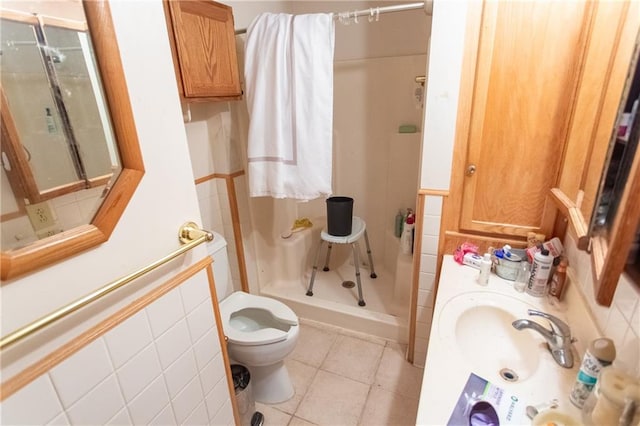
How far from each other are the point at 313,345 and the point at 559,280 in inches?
50.9

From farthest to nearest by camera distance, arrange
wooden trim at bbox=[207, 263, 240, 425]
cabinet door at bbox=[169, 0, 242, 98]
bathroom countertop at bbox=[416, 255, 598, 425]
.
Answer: cabinet door at bbox=[169, 0, 242, 98] < wooden trim at bbox=[207, 263, 240, 425] < bathroom countertop at bbox=[416, 255, 598, 425]

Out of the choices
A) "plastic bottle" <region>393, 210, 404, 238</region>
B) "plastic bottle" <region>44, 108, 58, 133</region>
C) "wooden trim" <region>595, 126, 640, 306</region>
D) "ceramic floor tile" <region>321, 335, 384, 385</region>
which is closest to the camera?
"wooden trim" <region>595, 126, 640, 306</region>

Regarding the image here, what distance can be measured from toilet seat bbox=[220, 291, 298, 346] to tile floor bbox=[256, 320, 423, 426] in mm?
365

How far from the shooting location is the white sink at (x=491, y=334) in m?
0.91

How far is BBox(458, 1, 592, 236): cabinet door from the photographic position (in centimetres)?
102

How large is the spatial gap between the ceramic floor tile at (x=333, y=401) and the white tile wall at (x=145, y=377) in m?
0.51

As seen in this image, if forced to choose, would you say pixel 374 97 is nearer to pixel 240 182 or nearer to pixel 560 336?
pixel 240 182

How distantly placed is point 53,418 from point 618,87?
148 centimetres

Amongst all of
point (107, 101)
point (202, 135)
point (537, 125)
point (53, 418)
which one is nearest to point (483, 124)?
point (537, 125)

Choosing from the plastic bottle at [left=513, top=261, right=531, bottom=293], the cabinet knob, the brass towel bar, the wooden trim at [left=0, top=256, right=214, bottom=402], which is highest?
the cabinet knob

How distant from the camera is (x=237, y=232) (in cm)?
188

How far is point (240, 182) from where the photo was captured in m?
1.85

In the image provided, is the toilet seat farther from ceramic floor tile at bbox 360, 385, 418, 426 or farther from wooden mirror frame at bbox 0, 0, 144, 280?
wooden mirror frame at bbox 0, 0, 144, 280

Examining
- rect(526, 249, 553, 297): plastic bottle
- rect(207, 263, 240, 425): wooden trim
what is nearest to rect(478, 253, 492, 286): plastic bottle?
rect(526, 249, 553, 297): plastic bottle
